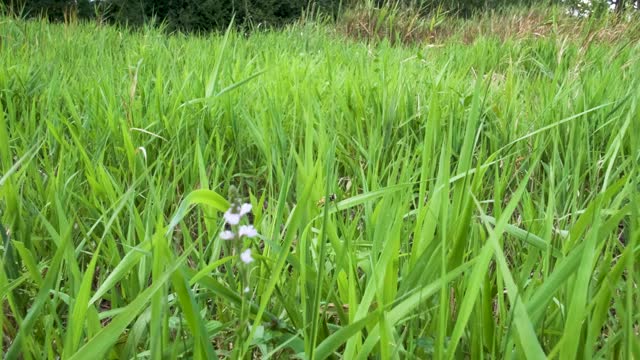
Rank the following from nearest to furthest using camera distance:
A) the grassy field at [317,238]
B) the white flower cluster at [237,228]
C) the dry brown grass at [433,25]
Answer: the white flower cluster at [237,228] < the grassy field at [317,238] < the dry brown grass at [433,25]

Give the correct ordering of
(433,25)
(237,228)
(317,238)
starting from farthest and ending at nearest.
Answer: (433,25) < (317,238) < (237,228)

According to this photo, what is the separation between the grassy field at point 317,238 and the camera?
Answer: 1.89 ft

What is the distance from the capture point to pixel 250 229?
0.46 meters

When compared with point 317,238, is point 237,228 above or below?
above

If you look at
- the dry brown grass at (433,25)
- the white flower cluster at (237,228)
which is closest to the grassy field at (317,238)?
the white flower cluster at (237,228)

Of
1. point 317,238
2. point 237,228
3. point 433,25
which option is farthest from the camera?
point 433,25

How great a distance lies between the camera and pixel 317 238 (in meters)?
0.85

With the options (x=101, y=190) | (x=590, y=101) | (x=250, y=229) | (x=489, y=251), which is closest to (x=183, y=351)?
(x=250, y=229)

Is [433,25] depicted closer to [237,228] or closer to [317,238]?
[317,238]

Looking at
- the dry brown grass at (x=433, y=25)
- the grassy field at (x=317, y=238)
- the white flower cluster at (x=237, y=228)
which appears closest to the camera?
the white flower cluster at (x=237, y=228)

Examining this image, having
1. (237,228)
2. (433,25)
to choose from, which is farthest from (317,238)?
(433,25)

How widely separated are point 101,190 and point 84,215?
82 mm

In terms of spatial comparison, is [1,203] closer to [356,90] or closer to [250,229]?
[250,229]

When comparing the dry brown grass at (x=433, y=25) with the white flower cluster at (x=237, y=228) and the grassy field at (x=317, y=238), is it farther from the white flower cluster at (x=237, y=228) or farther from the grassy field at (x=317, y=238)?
the white flower cluster at (x=237, y=228)
